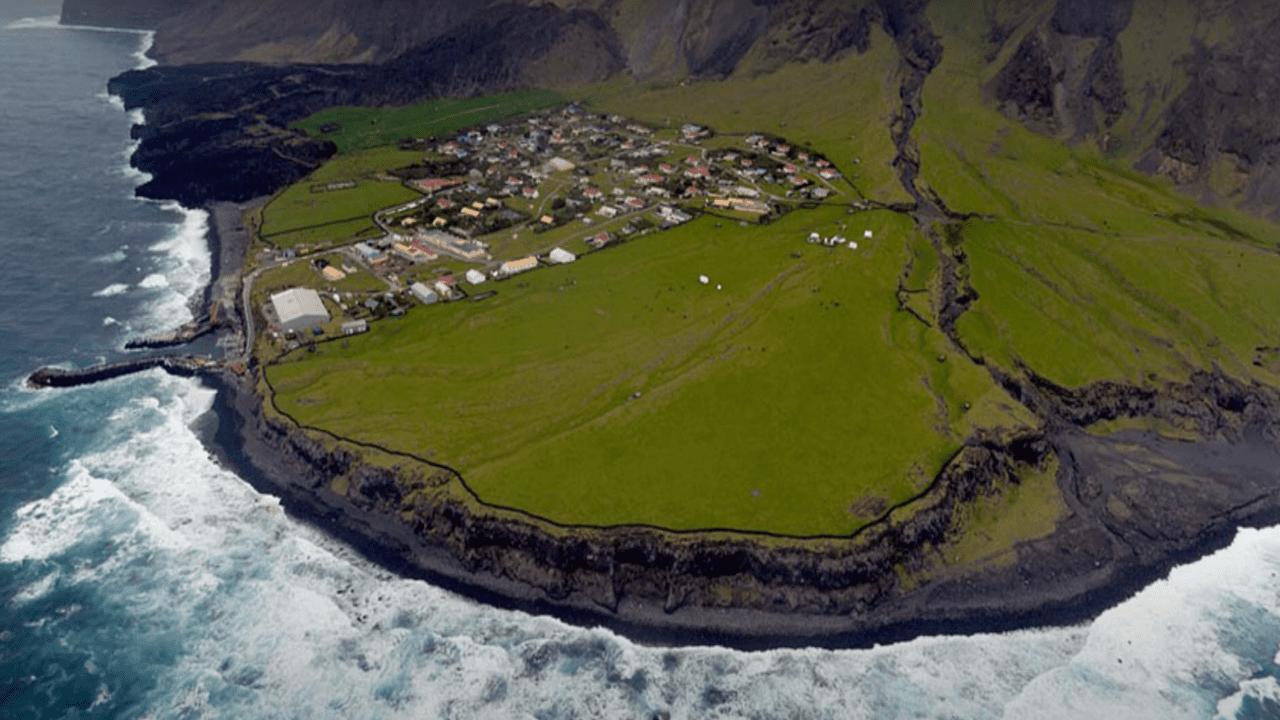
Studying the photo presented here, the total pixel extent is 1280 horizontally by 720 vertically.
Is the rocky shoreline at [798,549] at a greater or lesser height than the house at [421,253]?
lesser

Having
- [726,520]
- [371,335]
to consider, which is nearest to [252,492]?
[371,335]

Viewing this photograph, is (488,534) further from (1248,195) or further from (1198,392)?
(1248,195)

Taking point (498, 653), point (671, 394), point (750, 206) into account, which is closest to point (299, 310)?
point (671, 394)

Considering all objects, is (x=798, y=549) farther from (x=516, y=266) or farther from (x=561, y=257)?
(x=561, y=257)

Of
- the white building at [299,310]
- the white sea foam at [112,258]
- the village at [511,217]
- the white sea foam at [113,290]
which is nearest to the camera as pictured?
the white building at [299,310]

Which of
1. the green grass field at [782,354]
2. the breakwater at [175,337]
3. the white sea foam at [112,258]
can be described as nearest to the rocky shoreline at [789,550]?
the green grass field at [782,354]

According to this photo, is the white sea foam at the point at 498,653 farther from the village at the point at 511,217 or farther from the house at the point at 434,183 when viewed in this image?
the house at the point at 434,183
